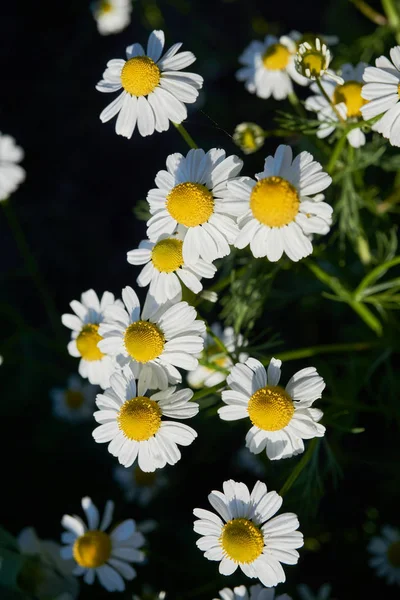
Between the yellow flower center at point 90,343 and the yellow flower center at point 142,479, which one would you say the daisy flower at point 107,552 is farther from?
the yellow flower center at point 142,479

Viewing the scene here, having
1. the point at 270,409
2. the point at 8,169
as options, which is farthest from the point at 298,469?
the point at 8,169

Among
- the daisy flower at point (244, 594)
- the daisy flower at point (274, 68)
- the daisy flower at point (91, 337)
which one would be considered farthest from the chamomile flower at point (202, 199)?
the daisy flower at point (244, 594)

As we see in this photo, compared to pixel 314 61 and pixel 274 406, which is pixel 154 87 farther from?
pixel 274 406

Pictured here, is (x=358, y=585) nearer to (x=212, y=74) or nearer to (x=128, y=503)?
(x=128, y=503)

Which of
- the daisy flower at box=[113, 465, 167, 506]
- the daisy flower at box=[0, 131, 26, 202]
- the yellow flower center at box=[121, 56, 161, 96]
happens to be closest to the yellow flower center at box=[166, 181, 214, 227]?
the yellow flower center at box=[121, 56, 161, 96]

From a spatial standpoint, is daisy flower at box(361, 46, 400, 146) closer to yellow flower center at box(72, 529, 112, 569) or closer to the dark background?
the dark background
